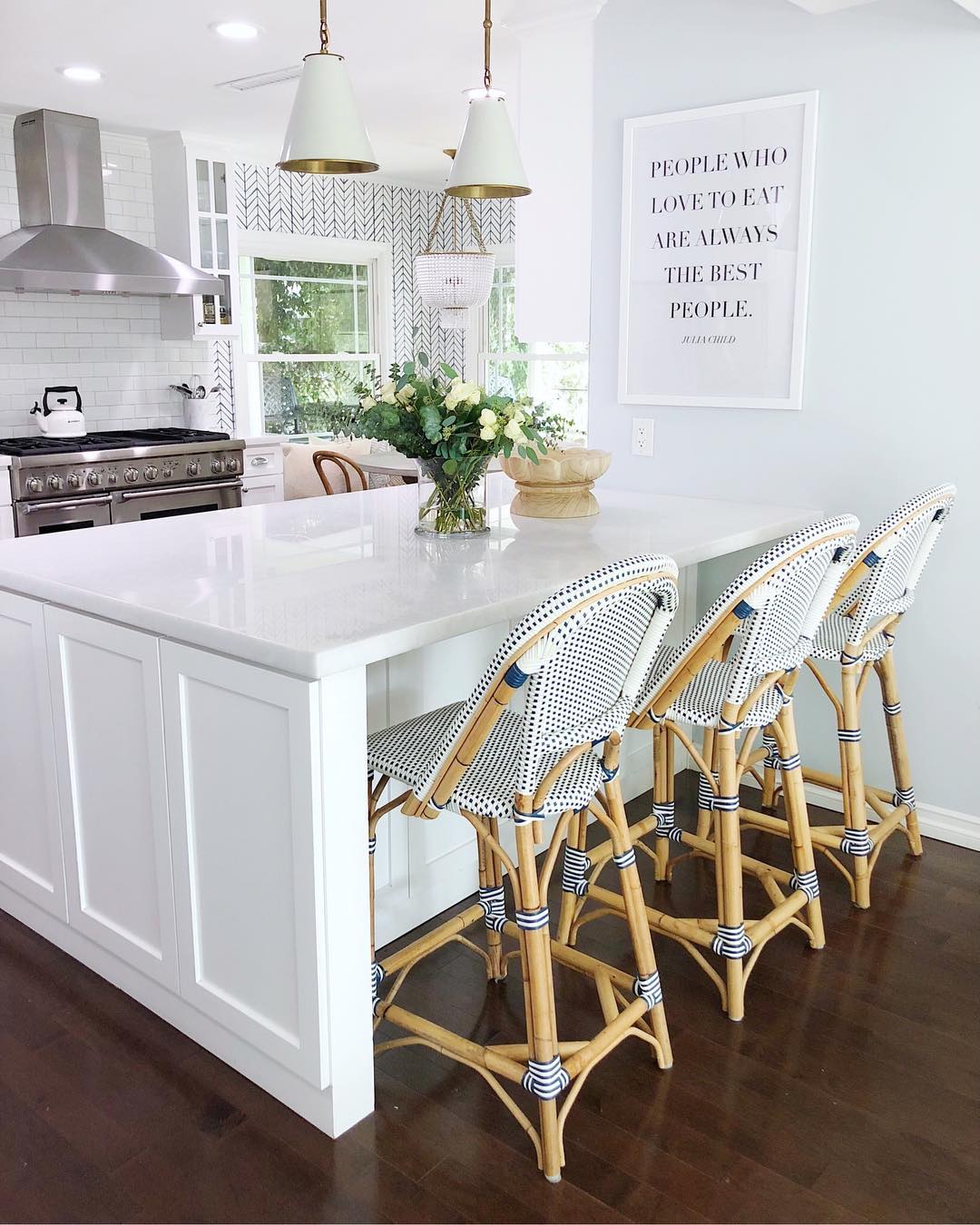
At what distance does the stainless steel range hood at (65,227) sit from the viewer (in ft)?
16.4

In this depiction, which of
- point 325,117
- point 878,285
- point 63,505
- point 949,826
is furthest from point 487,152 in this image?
point 63,505

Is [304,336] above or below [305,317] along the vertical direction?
below

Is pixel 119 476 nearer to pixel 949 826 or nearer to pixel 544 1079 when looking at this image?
pixel 949 826

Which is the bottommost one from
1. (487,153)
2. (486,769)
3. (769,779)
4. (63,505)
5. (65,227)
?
(769,779)

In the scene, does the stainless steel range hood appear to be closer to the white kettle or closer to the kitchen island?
the white kettle

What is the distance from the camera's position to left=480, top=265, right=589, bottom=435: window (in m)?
7.29

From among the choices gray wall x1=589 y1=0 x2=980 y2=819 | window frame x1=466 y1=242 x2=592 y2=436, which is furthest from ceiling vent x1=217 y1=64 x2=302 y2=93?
window frame x1=466 y1=242 x2=592 y2=436

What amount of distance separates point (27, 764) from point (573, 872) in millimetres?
1238

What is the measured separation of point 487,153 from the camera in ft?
8.30

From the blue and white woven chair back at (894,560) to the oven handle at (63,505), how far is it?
374cm

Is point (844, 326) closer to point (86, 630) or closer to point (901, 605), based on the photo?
point (901, 605)

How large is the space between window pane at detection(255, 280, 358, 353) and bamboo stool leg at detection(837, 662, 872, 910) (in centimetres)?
519

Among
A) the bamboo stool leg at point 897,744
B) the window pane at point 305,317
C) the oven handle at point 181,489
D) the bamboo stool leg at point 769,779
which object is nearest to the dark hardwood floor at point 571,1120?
the bamboo stool leg at point 897,744

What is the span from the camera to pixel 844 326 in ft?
9.98
